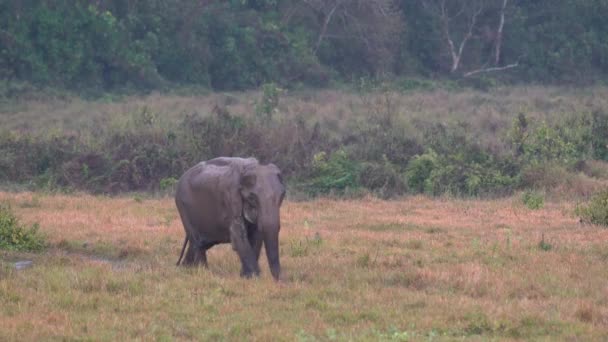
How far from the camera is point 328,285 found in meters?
11.1

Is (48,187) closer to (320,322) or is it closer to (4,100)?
(4,100)

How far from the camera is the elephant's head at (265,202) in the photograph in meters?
11.1

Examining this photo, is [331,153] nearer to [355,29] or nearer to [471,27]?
[355,29]

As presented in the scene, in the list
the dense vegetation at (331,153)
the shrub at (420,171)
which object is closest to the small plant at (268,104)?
the dense vegetation at (331,153)

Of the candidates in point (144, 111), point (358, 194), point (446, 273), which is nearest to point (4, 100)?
point (144, 111)

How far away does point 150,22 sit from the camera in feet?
129

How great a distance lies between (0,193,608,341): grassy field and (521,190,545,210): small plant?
196 centimetres

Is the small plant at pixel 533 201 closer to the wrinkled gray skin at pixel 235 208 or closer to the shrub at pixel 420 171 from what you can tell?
the shrub at pixel 420 171

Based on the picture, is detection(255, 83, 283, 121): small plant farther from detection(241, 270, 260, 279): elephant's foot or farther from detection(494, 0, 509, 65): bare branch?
detection(494, 0, 509, 65): bare branch

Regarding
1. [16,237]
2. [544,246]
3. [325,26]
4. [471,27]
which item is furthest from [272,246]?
[471,27]

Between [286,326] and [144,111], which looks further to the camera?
[144,111]

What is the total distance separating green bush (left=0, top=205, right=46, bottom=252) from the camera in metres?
13.6

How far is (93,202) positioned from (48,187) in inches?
138

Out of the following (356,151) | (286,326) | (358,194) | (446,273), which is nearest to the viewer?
(286,326)
